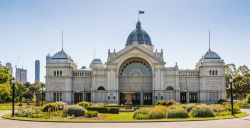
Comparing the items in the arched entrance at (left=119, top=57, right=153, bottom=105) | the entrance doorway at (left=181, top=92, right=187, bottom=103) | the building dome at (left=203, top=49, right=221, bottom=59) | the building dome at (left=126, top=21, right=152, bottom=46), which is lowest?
the entrance doorway at (left=181, top=92, right=187, bottom=103)

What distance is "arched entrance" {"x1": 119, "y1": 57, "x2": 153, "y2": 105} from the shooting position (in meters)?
104

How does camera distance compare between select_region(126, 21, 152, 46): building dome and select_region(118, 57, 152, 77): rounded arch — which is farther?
select_region(126, 21, 152, 46): building dome

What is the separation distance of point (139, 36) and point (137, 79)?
19332 mm

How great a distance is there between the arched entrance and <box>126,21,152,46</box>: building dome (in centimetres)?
1388

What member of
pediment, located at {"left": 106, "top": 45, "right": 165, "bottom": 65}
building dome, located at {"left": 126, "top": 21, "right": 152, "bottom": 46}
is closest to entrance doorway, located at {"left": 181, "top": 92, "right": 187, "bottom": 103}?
pediment, located at {"left": 106, "top": 45, "right": 165, "bottom": 65}

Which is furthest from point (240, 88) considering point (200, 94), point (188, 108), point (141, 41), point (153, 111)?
point (153, 111)

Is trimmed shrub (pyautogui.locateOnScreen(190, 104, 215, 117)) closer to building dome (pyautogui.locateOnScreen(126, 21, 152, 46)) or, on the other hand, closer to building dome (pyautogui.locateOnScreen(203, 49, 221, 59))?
building dome (pyautogui.locateOnScreen(203, 49, 221, 59))

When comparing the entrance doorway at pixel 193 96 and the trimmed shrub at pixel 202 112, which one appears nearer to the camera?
the trimmed shrub at pixel 202 112

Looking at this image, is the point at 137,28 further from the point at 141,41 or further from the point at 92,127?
the point at 92,127

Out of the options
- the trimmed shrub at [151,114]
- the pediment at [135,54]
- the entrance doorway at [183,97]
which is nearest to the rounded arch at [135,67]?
the pediment at [135,54]

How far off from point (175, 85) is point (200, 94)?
768 cm

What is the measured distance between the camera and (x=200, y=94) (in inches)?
4043

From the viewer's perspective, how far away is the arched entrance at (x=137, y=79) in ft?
342

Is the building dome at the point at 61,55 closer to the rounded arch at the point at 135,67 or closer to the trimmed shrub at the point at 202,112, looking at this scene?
the rounded arch at the point at 135,67
